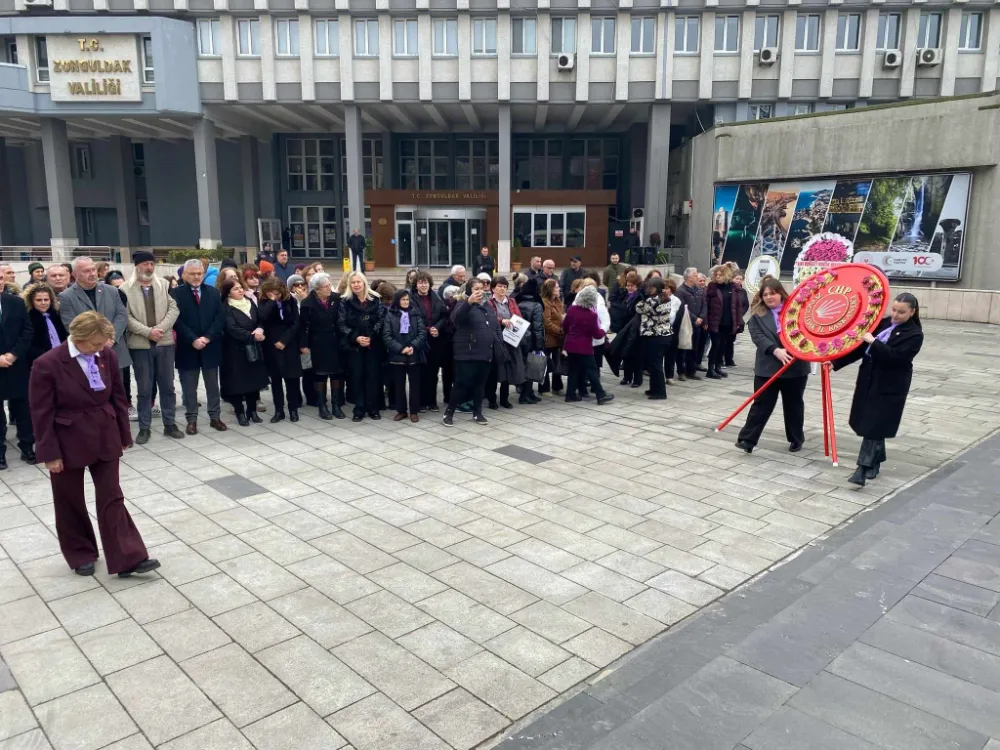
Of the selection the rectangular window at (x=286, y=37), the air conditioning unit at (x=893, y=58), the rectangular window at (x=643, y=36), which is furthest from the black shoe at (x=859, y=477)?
the rectangular window at (x=286, y=37)

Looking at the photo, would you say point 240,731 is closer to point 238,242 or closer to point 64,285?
point 64,285

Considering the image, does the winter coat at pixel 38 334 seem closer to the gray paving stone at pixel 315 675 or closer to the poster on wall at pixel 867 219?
the gray paving stone at pixel 315 675

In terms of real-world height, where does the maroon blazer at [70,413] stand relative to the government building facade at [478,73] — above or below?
below

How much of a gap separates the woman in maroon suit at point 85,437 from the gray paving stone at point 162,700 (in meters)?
1.23

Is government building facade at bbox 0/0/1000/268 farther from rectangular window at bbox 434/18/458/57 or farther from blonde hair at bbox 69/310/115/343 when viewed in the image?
blonde hair at bbox 69/310/115/343

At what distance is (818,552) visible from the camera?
5.30 m

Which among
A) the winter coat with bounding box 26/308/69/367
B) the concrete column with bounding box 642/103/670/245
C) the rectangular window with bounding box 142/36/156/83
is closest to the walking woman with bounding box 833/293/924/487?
the winter coat with bounding box 26/308/69/367

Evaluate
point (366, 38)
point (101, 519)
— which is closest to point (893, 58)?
point (366, 38)

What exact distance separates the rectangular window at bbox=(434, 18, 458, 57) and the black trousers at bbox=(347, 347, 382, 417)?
2498cm

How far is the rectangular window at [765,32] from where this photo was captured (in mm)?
29422

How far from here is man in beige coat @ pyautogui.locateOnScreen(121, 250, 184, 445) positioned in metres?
7.88

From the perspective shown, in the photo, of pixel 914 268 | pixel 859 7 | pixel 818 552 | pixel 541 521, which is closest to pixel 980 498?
pixel 818 552

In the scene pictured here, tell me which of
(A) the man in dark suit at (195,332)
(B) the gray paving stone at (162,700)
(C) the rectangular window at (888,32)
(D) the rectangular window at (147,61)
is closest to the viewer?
(B) the gray paving stone at (162,700)

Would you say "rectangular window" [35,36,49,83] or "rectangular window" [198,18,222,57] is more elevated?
"rectangular window" [198,18,222,57]
